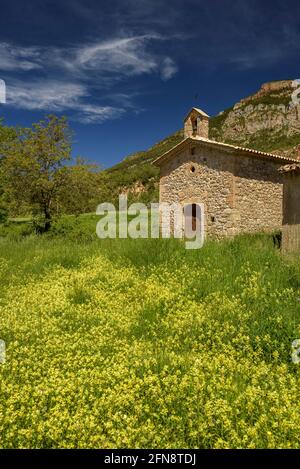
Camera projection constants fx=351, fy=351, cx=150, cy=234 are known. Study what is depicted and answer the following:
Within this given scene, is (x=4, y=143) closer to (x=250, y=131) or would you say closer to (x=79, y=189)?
(x=79, y=189)

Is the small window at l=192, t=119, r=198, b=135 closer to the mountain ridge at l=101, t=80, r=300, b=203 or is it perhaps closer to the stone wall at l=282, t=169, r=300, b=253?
the stone wall at l=282, t=169, r=300, b=253

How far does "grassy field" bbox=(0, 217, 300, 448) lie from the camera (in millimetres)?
4047

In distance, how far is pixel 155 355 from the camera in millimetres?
5641

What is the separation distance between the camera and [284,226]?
12.1 m

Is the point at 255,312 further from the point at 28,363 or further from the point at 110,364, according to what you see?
the point at 28,363

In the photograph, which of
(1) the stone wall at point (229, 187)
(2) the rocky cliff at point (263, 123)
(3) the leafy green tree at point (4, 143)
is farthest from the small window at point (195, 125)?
(2) the rocky cliff at point (263, 123)

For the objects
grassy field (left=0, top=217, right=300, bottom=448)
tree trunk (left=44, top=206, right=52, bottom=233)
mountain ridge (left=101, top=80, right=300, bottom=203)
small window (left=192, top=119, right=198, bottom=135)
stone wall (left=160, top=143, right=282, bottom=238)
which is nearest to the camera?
grassy field (left=0, top=217, right=300, bottom=448)

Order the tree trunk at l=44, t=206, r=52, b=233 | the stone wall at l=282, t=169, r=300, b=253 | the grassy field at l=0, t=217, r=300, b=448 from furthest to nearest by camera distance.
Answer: the tree trunk at l=44, t=206, r=52, b=233
the stone wall at l=282, t=169, r=300, b=253
the grassy field at l=0, t=217, r=300, b=448

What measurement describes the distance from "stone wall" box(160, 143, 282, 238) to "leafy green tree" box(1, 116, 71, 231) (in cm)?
740

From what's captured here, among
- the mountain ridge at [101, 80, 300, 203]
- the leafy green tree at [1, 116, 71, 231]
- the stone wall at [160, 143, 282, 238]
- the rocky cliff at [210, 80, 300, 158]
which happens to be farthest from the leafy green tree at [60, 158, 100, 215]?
the rocky cliff at [210, 80, 300, 158]

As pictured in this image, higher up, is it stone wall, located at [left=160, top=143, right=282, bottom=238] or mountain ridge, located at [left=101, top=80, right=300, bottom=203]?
mountain ridge, located at [left=101, top=80, right=300, bottom=203]

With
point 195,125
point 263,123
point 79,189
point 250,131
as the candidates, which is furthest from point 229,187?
point 263,123

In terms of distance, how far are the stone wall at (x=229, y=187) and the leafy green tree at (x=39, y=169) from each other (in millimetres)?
7401

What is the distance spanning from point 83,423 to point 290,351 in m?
3.41
